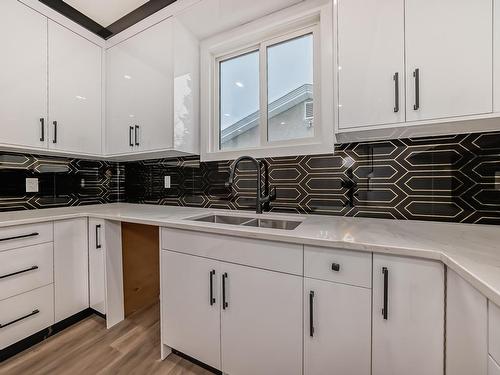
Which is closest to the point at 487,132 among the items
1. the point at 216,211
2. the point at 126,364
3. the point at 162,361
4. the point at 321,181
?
the point at 321,181

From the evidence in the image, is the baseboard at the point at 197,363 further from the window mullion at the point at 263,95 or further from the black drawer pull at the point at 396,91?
the black drawer pull at the point at 396,91

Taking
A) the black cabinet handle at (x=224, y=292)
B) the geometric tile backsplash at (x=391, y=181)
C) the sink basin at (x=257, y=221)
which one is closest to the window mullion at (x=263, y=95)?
the geometric tile backsplash at (x=391, y=181)

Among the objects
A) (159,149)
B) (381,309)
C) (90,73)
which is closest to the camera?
(381,309)

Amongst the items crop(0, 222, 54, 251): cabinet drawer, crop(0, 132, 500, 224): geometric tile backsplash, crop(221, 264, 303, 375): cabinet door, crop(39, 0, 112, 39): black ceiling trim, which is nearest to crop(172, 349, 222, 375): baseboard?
crop(221, 264, 303, 375): cabinet door

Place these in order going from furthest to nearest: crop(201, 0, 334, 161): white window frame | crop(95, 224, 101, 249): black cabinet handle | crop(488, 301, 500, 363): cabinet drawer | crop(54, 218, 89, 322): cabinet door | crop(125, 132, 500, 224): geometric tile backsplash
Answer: crop(95, 224, 101, 249): black cabinet handle, crop(54, 218, 89, 322): cabinet door, crop(201, 0, 334, 161): white window frame, crop(125, 132, 500, 224): geometric tile backsplash, crop(488, 301, 500, 363): cabinet drawer

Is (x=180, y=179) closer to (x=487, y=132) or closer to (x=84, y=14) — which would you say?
(x=84, y=14)

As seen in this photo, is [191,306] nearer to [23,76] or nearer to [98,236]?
[98,236]

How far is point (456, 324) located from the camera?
2.31ft

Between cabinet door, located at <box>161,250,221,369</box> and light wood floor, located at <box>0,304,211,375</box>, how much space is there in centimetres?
12

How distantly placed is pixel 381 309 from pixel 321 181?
0.82 meters

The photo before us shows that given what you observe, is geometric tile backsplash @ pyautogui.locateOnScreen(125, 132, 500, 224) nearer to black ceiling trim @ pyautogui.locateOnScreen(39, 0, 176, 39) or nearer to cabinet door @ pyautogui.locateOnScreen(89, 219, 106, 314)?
cabinet door @ pyautogui.locateOnScreen(89, 219, 106, 314)

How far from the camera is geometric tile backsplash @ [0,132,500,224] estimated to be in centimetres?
114

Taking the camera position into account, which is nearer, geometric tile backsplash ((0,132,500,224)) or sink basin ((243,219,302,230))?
geometric tile backsplash ((0,132,500,224))

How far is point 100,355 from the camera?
1371 millimetres
